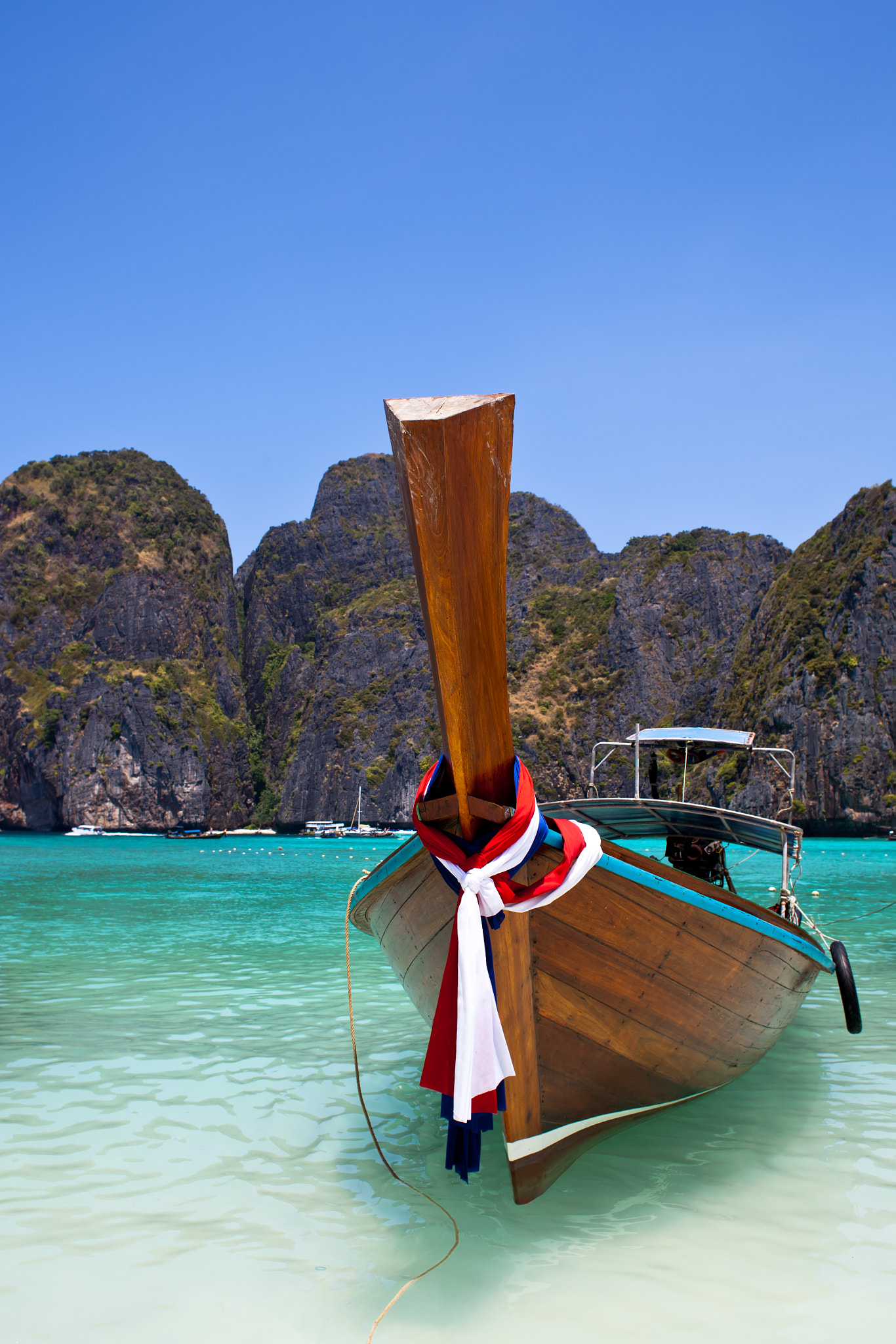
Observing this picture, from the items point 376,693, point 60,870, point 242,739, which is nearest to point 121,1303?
point 60,870

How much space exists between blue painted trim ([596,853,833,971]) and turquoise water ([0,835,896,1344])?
121 cm

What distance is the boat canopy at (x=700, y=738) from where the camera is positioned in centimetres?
761

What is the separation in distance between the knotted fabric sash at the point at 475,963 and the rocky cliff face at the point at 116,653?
8677 cm

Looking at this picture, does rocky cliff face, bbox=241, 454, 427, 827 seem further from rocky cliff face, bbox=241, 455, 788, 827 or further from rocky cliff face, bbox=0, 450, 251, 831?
rocky cliff face, bbox=0, 450, 251, 831

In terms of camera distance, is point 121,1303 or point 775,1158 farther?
point 775,1158

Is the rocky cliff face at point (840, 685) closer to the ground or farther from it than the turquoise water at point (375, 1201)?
farther from it

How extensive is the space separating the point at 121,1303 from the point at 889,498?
71259 millimetres

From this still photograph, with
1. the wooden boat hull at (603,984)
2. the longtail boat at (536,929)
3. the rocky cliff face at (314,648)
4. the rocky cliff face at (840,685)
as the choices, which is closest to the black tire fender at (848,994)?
the longtail boat at (536,929)

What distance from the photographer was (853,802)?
5703cm

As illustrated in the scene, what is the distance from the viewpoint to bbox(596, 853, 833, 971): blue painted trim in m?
3.62

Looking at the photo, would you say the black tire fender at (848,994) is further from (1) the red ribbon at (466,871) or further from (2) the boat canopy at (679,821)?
(1) the red ribbon at (466,871)

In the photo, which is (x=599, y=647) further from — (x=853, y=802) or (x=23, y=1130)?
(x=23, y=1130)

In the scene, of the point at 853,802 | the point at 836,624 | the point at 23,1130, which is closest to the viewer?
the point at 23,1130

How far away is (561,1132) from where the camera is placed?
388 centimetres
